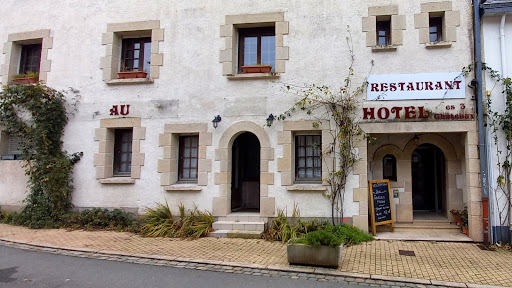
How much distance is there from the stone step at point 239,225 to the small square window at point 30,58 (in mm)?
7249

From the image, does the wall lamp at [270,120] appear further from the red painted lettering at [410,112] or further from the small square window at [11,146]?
the small square window at [11,146]

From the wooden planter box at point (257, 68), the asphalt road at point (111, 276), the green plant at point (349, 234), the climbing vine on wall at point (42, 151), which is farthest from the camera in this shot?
the climbing vine on wall at point (42, 151)

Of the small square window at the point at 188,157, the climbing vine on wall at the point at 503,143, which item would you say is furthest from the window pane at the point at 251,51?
the climbing vine on wall at the point at 503,143

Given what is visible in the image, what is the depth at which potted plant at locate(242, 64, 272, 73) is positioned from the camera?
27.4ft

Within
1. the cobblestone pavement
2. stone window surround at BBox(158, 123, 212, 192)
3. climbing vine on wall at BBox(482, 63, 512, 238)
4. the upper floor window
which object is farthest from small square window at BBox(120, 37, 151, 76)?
climbing vine on wall at BBox(482, 63, 512, 238)

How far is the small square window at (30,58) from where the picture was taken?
400 inches

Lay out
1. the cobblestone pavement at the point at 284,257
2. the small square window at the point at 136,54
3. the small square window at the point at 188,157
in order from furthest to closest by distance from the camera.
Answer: the small square window at the point at 136,54, the small square window at the point at 188,157, the cobblestone pavement at the point at 284,257

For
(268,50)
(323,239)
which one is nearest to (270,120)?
(268,50)

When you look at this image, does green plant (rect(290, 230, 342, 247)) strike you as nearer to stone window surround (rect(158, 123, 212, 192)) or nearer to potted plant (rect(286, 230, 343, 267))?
potted plant (rect(286, 230, 343, 267))

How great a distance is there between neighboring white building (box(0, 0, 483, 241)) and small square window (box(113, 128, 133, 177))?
0.03 m

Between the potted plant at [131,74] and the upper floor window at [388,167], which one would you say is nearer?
the upper floor window at [388,167]

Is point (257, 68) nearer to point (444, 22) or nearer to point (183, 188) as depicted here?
point (183, 188)

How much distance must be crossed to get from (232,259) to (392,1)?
6.77 m

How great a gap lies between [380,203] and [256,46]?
4985 millimetres
